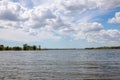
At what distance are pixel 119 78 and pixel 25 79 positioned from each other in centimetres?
1061

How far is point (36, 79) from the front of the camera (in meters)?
25.4

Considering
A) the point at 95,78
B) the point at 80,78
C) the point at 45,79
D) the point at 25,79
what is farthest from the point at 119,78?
the point at 25,79

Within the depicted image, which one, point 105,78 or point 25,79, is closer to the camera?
point 25,79

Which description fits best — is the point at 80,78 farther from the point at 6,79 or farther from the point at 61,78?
the point at 6,79

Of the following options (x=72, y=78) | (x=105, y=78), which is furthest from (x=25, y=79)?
(x=105, y=78)

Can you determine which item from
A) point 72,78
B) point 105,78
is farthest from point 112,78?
point 72,78

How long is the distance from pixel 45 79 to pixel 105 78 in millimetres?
7025

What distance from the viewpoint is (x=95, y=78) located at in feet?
87.2

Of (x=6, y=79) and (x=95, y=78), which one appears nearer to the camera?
(x=6, y=79)

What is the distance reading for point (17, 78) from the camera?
84.6 ft

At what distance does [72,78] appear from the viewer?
26.1m

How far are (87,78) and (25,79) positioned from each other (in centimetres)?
707

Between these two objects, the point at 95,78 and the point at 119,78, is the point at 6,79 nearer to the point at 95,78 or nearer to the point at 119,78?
the point at 95,78

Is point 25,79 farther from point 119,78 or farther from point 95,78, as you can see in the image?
point 119,78
